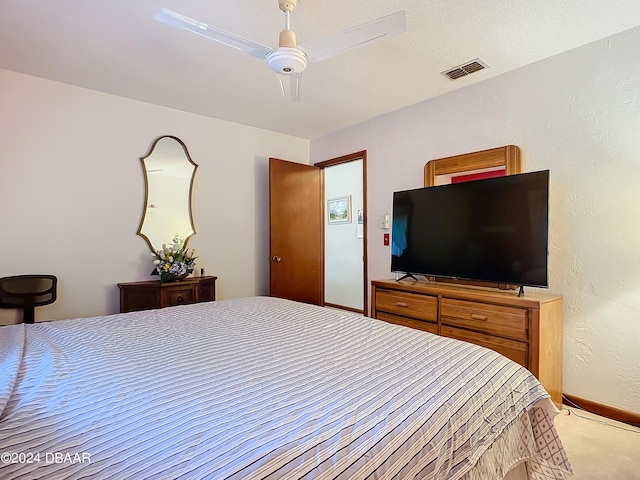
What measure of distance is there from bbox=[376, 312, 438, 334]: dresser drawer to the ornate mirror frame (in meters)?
1.30

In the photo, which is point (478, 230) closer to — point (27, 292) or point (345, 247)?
point (345, 247)

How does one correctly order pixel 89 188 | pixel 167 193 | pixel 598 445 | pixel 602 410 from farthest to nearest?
1. pixel 167 193
2. pixel 89 188
3. pixel 602 410
4. pixel 598 445

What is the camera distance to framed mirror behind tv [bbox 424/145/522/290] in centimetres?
268

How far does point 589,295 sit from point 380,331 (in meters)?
1.73

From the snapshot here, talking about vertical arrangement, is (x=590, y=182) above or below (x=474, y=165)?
below

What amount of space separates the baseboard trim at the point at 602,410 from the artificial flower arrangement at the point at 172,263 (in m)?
3.29

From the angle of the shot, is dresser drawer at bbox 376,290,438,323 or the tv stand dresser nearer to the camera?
the tv stand dresser

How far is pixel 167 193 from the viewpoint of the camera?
3.49m

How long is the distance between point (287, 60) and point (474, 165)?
1.98 metres

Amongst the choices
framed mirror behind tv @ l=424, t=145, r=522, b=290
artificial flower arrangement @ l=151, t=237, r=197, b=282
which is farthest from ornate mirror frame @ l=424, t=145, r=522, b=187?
artificial flower arrangement @ l=151, t=237, r=197, b=282

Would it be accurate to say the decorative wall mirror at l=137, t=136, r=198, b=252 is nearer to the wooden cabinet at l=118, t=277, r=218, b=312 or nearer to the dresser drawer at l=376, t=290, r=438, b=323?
the wooden cabinet at l=118, t=277, r=218, b=312

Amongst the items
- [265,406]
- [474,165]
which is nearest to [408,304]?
[474,165]

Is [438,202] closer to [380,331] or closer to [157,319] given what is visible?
[380,331]

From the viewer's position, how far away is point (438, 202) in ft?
9.55
